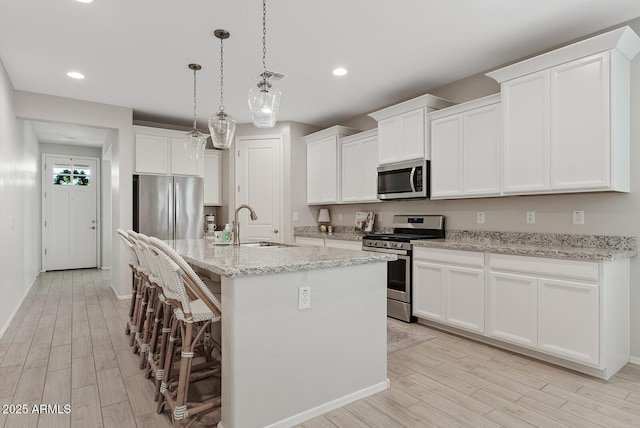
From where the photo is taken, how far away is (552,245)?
10.1ft

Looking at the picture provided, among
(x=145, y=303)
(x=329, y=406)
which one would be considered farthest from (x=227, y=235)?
(x=329, y=406)

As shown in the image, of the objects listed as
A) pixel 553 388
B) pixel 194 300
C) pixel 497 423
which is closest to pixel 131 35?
pixel 194 300

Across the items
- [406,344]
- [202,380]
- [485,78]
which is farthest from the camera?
[485,78]

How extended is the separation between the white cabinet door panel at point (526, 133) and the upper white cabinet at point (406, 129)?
856 mm

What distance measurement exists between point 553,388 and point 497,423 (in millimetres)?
694

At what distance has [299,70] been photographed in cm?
371

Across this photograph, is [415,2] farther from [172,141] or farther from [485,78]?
[172,141]

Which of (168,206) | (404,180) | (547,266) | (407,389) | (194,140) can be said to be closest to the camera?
(407,389)

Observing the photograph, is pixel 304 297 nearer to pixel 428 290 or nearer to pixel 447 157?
pixel 428 290

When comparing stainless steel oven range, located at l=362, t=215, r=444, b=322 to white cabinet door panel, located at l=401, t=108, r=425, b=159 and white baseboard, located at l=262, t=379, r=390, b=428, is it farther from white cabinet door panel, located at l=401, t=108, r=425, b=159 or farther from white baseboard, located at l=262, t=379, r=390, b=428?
white baseboard, located at l=262, t=379, r=390, b=428

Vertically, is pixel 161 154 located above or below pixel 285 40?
below

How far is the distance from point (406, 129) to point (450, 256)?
1.53m

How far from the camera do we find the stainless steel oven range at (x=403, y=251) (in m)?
3.80

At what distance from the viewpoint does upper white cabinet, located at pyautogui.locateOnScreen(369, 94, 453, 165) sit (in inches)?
153
